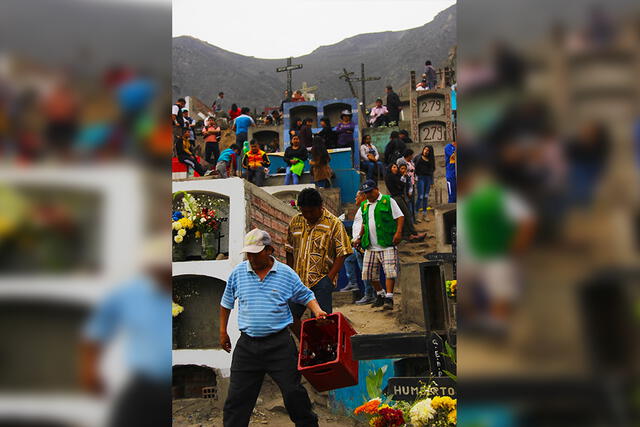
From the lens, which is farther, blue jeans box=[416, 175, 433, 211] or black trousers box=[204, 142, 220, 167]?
black trousers box=[204, 142, 220, 167]

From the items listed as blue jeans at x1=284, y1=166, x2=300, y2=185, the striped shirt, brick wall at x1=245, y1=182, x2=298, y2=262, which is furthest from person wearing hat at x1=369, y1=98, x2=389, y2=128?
the striped shirt

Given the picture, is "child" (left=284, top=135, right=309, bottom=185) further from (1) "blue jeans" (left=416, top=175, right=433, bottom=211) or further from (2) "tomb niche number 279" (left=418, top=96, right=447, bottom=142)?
(2) "tomb niche number 279" (left=418, top=96, right=447, bottom=142)

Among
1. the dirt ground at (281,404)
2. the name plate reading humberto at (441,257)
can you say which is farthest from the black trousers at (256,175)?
the name plate reading humberto at (441,257)

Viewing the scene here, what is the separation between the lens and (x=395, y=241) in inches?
240

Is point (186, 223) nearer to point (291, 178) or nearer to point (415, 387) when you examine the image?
point (415, 387)

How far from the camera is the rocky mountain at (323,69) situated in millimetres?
36844

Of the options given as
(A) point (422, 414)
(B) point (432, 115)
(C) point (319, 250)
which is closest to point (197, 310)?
(C) point (319, 250)

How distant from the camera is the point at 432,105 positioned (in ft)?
75.4

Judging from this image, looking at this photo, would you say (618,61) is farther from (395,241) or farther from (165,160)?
(395,241)

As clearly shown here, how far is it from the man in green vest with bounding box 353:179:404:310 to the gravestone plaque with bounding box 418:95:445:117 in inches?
676

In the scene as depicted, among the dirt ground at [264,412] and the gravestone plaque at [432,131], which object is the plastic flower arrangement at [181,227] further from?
the gravestone plaque at [432,131]

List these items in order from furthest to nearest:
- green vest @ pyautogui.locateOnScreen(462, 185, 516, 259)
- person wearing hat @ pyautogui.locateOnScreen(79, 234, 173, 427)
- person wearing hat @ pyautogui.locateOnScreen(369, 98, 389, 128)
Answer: person wearing hat @ pyautogui.locateOnScreen(369, 98, 389, 128) → person wearing hat @ pyautogui.locateOnScreen(79, 234, 173, 427) → green vest @ pyautogui.locateOnScreen(462, 185, 516, 259)

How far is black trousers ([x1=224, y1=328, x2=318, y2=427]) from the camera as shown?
3.72 m

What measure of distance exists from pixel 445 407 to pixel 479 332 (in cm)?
253
